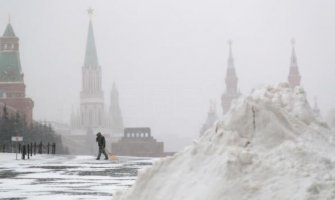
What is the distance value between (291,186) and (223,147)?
1.30 m

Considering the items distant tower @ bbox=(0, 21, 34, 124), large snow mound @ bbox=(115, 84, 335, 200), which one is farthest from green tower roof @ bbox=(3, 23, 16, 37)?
large snow mound @ bbox=(115, 84, 335, 200)

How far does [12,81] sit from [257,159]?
15888cm

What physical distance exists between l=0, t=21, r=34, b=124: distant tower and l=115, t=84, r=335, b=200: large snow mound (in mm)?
152261

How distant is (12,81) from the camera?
6358 inches

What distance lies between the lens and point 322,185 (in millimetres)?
7266

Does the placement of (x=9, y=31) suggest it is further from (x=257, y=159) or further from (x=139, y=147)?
(x=257, y=159)

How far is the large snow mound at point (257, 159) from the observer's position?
24.6 ft

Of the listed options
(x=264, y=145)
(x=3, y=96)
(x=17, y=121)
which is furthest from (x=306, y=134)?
(x=3, y=96)

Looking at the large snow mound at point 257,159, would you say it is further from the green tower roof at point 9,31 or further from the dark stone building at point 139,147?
the green tower roof at point 9,31

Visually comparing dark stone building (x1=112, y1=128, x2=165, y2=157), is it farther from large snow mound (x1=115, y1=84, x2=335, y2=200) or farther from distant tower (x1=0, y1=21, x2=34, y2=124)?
large snow mound (x1=115, y1=84, x2=335, y2=200)

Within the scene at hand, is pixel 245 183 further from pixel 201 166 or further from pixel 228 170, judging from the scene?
pixel 201 166

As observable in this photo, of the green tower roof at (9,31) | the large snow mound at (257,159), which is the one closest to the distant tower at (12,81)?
the green tower roof at (9,31)

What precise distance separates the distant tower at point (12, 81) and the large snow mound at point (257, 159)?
152 meters

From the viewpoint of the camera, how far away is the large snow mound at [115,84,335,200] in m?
7.51
